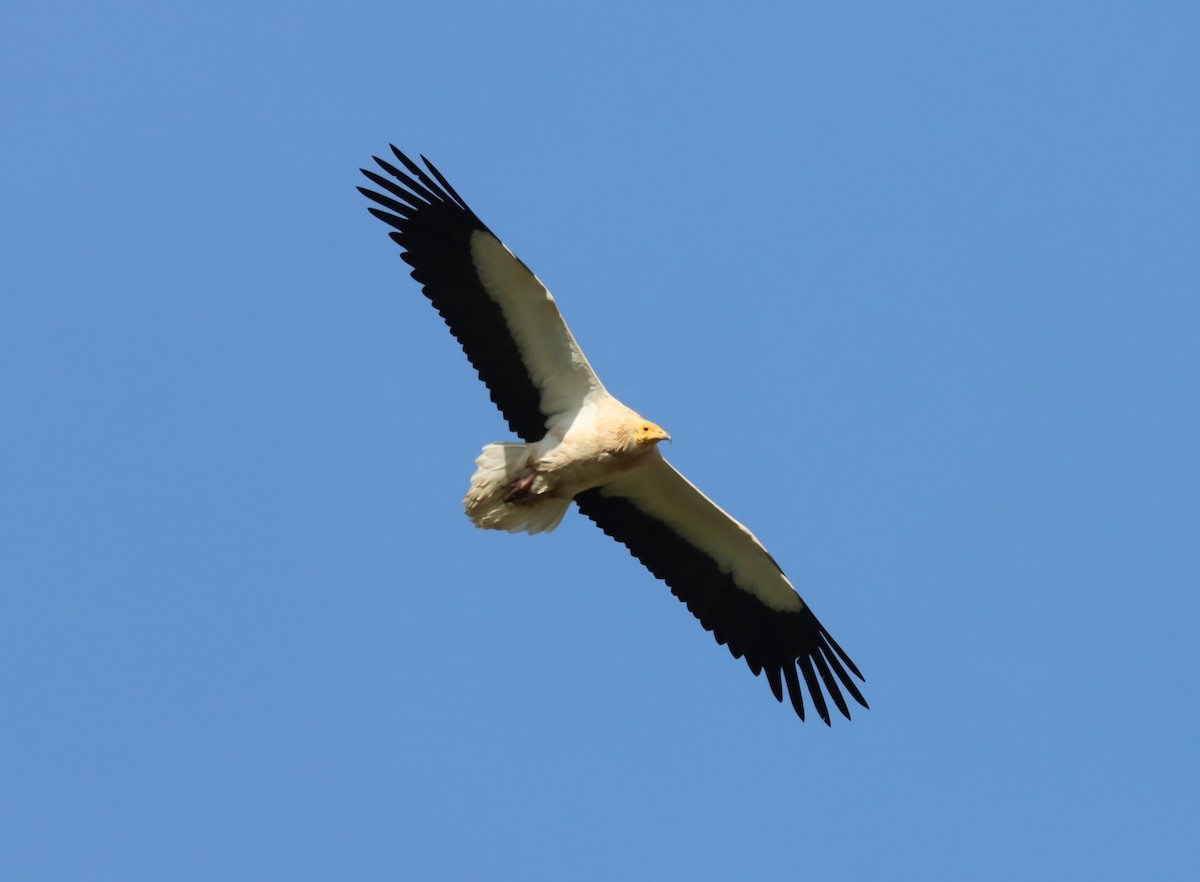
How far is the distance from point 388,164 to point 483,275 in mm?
1134

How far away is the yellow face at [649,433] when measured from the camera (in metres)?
12.3

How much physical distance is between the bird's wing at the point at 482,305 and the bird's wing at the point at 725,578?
983 millimetres

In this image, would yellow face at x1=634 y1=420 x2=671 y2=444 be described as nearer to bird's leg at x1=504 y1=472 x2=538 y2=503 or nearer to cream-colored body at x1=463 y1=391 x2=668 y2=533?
cream-colored body at x1=463 y1=391 x2=668 y2=533

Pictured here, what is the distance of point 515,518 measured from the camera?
500 inches

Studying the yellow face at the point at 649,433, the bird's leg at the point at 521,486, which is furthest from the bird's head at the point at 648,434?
the bird's leg at the point at 521,486

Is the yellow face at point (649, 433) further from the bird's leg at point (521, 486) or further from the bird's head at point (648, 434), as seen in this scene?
the bird's leg at point (521, 486)

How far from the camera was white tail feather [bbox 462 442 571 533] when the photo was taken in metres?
12.6

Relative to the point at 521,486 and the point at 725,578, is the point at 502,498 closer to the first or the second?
the point at 521,486

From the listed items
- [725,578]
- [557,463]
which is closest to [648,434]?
[557,463]

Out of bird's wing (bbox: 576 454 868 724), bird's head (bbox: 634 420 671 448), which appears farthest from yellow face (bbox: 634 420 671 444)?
bird's wing (bbox: 576 454 868 724)

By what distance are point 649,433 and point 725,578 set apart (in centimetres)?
188

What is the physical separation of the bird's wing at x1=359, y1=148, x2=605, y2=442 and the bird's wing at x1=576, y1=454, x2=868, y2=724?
98 centimetres

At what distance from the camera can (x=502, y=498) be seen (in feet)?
41.3

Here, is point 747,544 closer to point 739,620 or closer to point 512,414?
point 739,620
